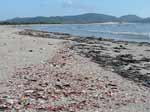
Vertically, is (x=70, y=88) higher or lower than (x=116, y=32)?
higher

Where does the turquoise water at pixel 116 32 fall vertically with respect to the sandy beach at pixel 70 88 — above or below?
below

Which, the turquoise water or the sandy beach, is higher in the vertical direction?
the sandy beach

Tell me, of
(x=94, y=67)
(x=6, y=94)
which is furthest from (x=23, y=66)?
(x=6, y=94)

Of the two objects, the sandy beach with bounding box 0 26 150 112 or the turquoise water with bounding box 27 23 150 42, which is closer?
the sandy beach with bounding box 0 26 150 112

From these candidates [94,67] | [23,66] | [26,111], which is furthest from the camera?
[94,67]

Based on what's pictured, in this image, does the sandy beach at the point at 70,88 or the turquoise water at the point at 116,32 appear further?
the turquoise water at the point at 116,32

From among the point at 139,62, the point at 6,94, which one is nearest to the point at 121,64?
the point at 139,62

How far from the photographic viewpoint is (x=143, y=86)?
12844 millimetres

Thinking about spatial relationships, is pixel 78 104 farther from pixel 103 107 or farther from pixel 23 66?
pixel 23 66

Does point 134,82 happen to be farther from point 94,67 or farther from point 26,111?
point 26,111

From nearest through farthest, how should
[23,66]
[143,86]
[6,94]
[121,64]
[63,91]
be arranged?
[6,94] < [63,91] < [143,86] < [23,66] < [121,64]

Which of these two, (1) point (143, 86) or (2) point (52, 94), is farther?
(1) point (143, 86)

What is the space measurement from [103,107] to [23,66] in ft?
23.8

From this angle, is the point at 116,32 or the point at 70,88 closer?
the point at 70,88
